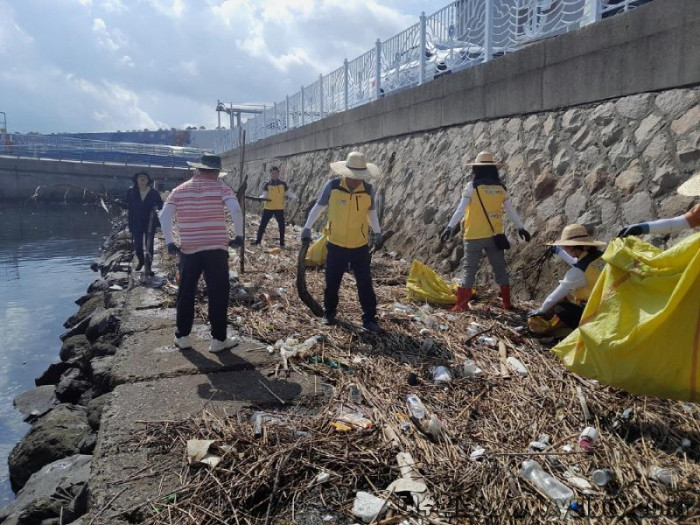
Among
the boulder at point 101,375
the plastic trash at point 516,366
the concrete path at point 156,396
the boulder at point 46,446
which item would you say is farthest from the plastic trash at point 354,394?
the boulder at point 101,375

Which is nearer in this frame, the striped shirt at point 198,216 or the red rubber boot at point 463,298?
the striped shirt at point 198,216

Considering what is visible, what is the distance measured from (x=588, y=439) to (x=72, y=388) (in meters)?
5.57

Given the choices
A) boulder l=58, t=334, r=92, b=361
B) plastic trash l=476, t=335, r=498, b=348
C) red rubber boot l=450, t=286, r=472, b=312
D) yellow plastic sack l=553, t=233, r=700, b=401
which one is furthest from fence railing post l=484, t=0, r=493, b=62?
boulder l=58, t=334, r=92, b=361

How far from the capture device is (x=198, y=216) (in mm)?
4992

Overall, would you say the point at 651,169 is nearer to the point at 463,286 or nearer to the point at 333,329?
the point at 463,286

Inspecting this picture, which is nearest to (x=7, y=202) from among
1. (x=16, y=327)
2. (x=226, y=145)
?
(x=226, y=145)

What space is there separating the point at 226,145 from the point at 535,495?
1410 inches

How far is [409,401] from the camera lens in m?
3.80

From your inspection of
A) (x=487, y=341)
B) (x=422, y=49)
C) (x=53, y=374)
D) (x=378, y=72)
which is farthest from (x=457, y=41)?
(x=53, y=374)

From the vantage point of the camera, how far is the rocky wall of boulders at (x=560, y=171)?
5.47 metres

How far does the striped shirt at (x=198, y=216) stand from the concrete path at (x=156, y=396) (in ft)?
3.35

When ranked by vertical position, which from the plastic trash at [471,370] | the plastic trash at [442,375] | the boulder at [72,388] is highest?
the plastic trash at [471,370]

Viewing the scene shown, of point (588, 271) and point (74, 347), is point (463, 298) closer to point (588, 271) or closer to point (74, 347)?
point (588, 271)

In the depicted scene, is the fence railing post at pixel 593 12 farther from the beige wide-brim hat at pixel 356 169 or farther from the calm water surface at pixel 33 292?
the calm water surface at pixel 33 292
